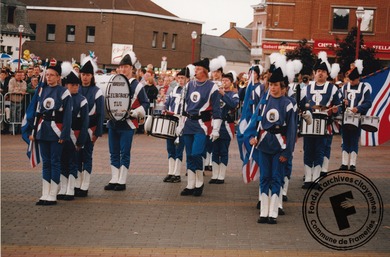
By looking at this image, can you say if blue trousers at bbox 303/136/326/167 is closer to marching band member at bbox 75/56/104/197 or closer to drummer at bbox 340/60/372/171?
drummer at bbox 340/60/372/171

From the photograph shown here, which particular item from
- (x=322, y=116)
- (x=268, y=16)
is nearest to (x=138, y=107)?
(x=322, y=116)

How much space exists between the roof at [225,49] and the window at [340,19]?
113 ft

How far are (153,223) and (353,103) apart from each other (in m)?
7.40

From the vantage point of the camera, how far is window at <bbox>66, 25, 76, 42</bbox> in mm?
83250

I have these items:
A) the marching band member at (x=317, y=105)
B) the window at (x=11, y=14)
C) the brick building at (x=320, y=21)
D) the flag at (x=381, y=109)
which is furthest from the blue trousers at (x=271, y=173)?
the window at (x=11, y=14)

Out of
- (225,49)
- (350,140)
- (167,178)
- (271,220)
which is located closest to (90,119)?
(167,178)

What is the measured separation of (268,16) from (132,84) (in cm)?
5591

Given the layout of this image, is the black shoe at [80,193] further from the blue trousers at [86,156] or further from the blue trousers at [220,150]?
the blue trousers at [220,150]

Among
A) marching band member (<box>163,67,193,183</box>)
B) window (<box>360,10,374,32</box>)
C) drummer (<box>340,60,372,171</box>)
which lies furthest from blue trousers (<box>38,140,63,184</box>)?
window (<box>360,10,374,32</box>)

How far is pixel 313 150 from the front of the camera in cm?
1473

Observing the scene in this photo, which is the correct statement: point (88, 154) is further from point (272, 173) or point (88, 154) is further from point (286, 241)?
point (286, 241)

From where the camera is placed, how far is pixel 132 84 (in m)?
13.8

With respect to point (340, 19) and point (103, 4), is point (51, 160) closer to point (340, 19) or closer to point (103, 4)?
point (340, 19)

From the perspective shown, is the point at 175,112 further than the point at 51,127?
Yes
